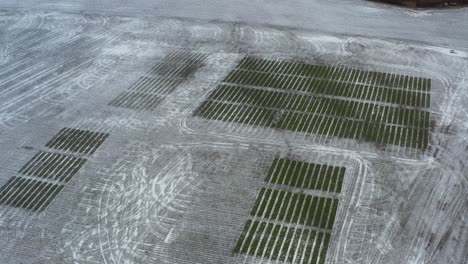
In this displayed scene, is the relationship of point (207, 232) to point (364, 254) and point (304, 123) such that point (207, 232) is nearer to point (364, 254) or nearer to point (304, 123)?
point (364, 254)

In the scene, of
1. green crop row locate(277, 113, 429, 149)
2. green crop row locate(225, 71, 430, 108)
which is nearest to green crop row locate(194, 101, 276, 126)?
green crop row locate(277, 113, 429, 149)

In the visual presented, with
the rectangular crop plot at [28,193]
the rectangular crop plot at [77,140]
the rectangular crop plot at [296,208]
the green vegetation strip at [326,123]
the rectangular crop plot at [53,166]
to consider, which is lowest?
the rectangular crop plot at [28,193]

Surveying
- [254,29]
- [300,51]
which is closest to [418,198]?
[300,51]

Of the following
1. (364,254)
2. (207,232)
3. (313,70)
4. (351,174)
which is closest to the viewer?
(364,254)

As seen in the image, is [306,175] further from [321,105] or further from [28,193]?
[28,193]

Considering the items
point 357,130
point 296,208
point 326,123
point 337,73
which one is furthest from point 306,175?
point 337,73

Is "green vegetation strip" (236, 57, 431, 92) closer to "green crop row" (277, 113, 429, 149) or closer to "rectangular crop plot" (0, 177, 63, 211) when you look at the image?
"green crop row" (277, 113, 429, 149)

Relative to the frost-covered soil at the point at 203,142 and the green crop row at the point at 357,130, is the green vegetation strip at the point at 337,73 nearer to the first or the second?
the frost-covered soil at the point at 203,142

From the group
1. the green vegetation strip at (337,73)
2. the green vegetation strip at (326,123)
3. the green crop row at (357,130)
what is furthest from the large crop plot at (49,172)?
the green vegetation strip at (337,73)
